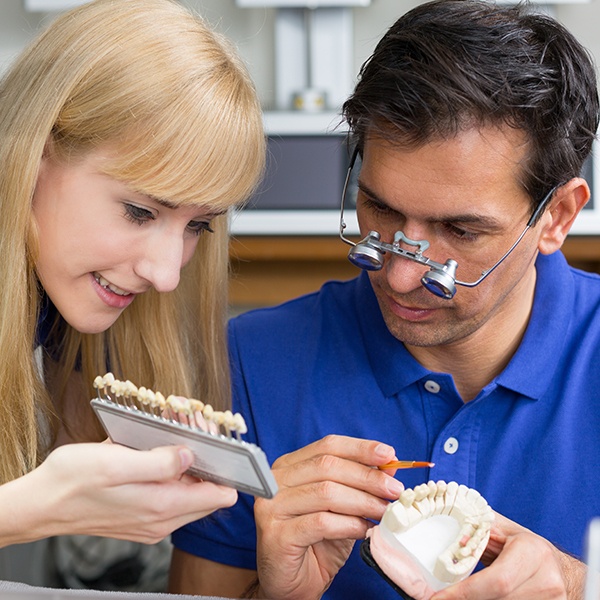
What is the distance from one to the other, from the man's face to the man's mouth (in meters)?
0.35

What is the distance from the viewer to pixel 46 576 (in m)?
→ 2.12

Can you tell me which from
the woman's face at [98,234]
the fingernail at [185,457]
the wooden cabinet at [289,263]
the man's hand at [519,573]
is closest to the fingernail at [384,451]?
the man's hand at [519,573]

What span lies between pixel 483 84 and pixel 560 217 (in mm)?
267

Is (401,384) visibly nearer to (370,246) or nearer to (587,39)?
(370,246)

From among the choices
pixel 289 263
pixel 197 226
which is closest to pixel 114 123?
pixel 197 226

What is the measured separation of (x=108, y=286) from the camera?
1.33 m

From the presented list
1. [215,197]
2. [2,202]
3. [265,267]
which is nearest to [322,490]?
[215,197]

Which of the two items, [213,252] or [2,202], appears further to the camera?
[213,252]

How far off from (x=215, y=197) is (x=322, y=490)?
1.35 ft

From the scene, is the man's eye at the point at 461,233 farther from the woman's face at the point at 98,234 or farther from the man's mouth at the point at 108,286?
the man's mouth at the point at 108,286

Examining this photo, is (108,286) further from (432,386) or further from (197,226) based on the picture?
(432,386)

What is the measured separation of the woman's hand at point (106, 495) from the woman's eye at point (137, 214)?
15.2 inches

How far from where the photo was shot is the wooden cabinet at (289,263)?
216cm

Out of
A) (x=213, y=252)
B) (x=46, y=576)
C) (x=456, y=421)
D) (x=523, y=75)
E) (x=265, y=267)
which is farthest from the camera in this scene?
(x=265, y=267)
